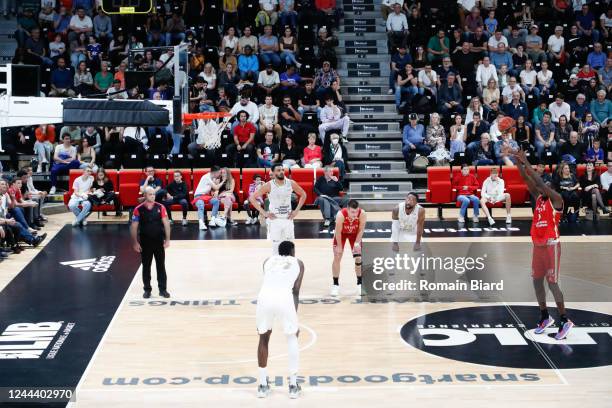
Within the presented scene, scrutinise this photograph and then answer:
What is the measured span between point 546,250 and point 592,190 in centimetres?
1091

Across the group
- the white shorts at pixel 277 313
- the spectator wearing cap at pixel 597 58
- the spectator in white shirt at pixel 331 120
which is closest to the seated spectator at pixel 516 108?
the spectator wearing cap at pixel 597 58

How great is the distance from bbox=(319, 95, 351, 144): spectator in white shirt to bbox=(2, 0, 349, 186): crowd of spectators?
0.03 m

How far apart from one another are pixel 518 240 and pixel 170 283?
7.69 m

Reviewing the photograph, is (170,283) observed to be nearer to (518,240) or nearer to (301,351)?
(301,351)

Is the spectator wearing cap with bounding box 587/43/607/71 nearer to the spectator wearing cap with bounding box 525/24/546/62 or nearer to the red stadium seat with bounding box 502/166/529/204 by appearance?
the spectator wearing cap with bounding box 525/24/546/62

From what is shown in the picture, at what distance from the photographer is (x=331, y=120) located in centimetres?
2512

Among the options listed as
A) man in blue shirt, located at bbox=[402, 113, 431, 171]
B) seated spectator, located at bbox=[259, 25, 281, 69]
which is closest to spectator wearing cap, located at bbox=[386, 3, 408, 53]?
seated spectator, located at bbox=[259, 25, 281, 69]

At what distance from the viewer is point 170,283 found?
53.5 ft

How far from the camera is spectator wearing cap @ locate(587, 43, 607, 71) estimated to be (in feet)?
90.5

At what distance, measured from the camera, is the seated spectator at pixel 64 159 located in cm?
2409

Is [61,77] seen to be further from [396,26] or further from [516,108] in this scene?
[516,108]

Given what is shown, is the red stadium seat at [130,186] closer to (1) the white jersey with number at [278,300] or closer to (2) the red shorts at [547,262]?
(2) the red shorts at [547,262]

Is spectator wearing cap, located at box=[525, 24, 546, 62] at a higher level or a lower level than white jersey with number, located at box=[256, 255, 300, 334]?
higher

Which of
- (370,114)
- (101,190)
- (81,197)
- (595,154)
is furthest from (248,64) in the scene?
(595,154)
